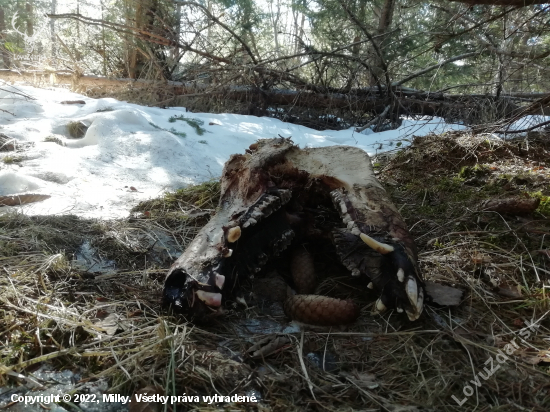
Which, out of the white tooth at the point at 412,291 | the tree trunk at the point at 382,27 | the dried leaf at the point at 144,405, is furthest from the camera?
the tree trunk at the point at 382,27

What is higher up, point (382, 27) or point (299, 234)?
point (382, 27)

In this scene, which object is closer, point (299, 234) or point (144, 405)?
point (144, 405)

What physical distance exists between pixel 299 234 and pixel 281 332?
671 millimetres

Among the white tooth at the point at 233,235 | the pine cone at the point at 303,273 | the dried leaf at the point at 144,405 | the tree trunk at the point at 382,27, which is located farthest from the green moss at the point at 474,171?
the tree trunk at the point at 382,27

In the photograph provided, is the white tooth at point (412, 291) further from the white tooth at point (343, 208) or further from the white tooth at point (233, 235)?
the white tooth at point (233, 235)

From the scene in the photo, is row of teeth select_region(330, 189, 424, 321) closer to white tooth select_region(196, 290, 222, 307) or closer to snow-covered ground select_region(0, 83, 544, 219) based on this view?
white tooth select_region(196, 290, 222, 307)

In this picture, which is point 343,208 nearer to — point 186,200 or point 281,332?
point 281,332

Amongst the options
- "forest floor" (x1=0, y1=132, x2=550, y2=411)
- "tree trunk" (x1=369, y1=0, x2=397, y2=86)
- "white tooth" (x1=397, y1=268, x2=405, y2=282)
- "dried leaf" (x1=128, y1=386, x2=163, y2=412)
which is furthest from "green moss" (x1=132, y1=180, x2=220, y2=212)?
"tree trunk" (x1=369, y1=0, x2=397, y2=86)

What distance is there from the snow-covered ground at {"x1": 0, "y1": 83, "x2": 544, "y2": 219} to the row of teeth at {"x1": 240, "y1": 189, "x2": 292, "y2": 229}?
125cm

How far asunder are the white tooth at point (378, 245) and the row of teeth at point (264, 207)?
47 cm

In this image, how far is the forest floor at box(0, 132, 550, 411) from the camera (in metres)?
1.17

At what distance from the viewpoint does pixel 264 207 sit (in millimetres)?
1782

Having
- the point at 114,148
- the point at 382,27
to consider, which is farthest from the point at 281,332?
the point at 382,27

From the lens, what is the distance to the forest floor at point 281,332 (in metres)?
1.17
